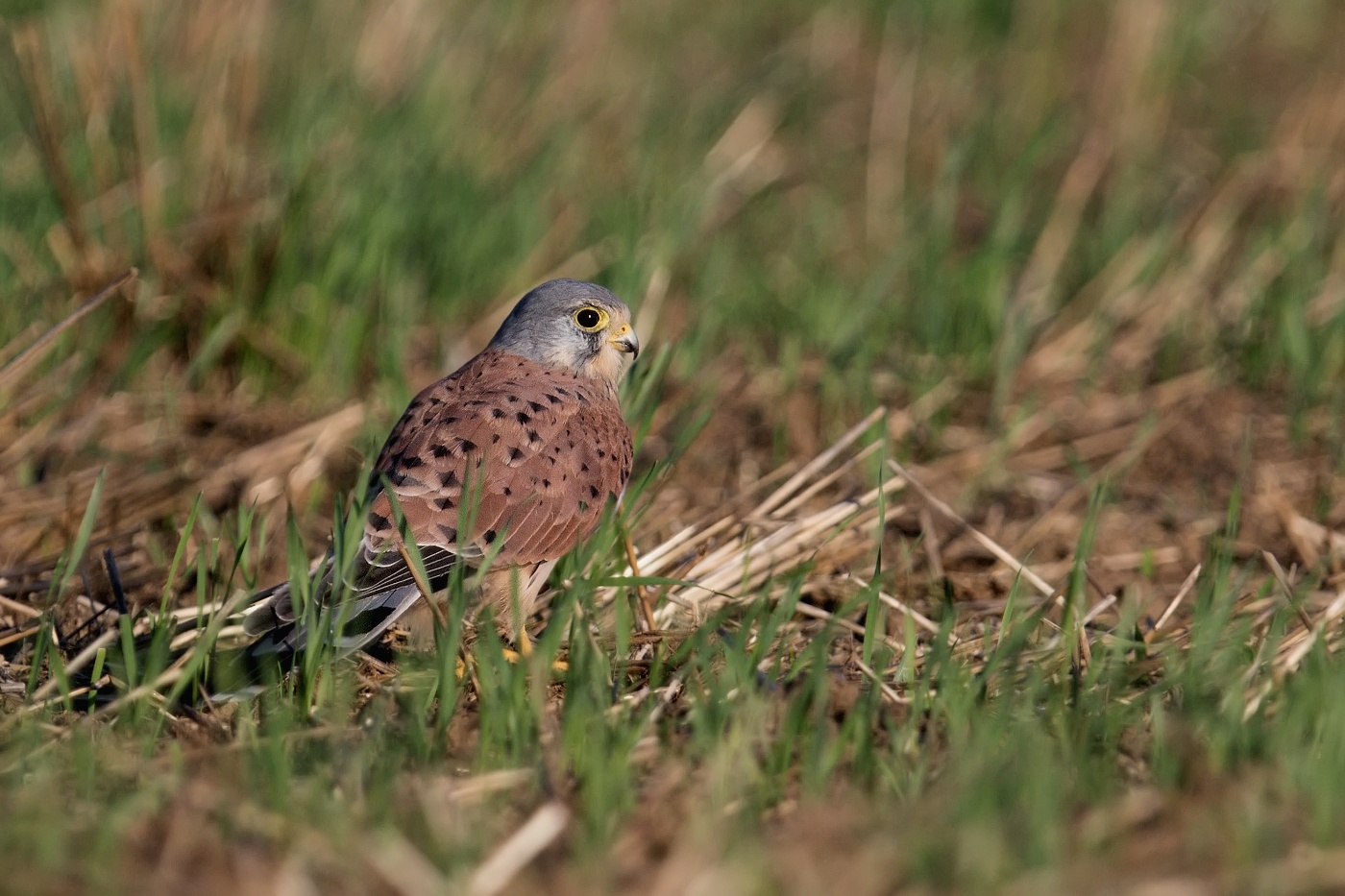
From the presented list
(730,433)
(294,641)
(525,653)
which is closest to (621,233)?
(730,433)

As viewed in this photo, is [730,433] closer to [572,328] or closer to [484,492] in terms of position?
[572,328]

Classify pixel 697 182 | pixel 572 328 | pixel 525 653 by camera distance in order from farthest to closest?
pixel 697 182, pixel 572 328, pixel 525 653

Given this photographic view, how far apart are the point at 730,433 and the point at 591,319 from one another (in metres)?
1.34

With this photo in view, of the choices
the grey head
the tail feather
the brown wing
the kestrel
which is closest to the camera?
the tail feather

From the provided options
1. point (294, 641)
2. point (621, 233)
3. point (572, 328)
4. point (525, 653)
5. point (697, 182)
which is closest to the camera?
point (294, 641)

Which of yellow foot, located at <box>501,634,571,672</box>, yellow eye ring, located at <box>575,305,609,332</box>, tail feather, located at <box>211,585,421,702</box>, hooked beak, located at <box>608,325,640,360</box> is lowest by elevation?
yellow foot, located at <box>501,634,571,672</box>

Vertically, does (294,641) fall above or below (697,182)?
below

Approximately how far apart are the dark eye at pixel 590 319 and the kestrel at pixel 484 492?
5.2 inches

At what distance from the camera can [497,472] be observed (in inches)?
→ 155

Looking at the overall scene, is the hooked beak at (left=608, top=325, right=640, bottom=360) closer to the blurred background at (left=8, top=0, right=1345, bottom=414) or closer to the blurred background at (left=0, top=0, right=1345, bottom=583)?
the blurred background at (left=0, top=0, right=1345, bottom=583)

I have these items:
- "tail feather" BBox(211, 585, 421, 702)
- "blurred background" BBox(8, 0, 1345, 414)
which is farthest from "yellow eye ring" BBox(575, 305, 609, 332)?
"tail feather" BBox(211, 585, 421, 702)

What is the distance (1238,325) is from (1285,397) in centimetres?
37

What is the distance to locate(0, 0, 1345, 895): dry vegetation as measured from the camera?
8.81 feet

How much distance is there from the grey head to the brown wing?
26 centimetres
